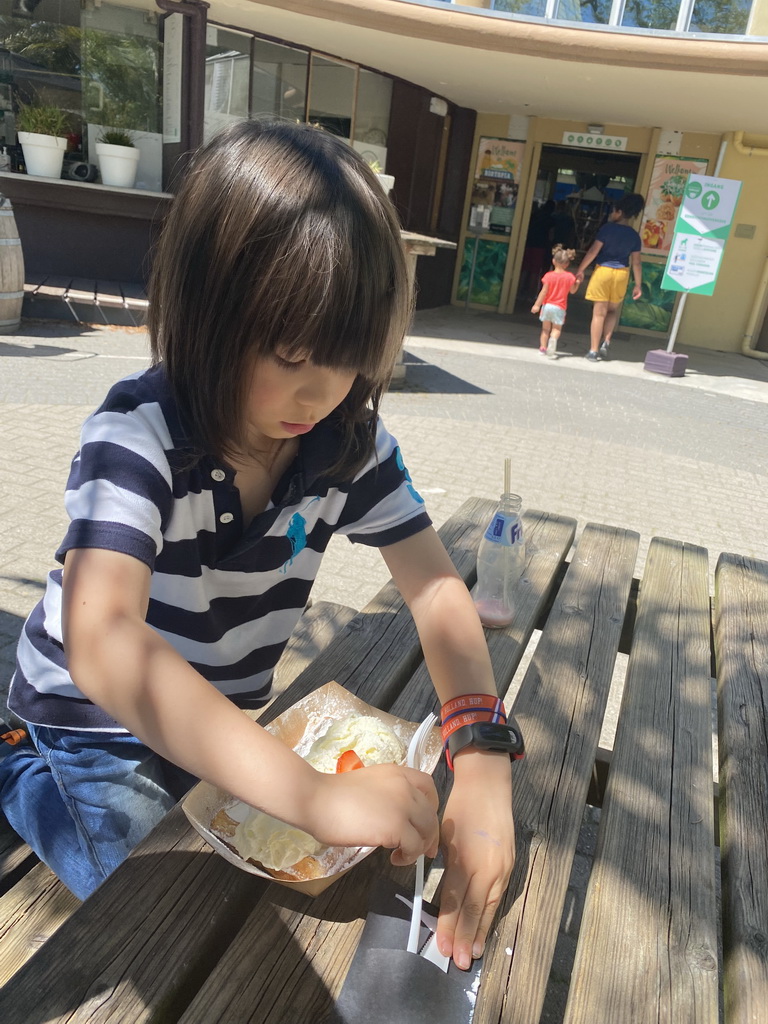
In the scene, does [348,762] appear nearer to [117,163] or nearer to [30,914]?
[30,914]

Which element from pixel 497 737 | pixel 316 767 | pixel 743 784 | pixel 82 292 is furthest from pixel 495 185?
pixel 316 767

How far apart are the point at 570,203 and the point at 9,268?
11.5m

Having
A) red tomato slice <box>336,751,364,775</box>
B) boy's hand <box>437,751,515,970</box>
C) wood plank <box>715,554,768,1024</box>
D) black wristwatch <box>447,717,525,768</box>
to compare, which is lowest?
wood plank <box>715,554,768,1024</box>

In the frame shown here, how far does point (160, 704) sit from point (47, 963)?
29 cm

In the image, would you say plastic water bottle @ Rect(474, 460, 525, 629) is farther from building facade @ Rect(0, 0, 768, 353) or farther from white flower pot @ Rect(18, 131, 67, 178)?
white flower pot @ Rect(18, 131, 67, 178)

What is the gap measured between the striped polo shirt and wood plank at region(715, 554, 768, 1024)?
2.34 ft

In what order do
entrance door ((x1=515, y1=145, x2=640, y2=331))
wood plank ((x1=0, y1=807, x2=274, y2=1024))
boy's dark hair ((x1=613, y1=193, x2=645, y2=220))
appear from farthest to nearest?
1. entrance door ((x1=515, y1=145, x2=640, y2=331))
2. boy's dark hair ((x1=613, y1=193, x2=645, y2=220))
3. wood plank ((x1=0, y1=807, x2=274, y2=1024))

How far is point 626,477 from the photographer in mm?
5637

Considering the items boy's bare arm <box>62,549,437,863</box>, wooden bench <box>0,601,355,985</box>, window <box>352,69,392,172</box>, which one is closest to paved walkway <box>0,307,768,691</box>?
wooden bench <box>0,601,355,985</box>

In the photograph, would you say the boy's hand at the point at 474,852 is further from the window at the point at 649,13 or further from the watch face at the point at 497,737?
the window at the point at 649,13

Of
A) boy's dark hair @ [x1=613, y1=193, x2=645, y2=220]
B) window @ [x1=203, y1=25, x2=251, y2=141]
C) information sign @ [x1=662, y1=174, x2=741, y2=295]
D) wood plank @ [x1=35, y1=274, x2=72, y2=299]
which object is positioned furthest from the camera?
boy's dark hair @ [x1=613, y1=193, x2=645, y2=220]

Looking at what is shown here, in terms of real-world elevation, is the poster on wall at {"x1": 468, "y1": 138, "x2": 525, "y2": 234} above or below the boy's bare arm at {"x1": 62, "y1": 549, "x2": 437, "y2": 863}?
above

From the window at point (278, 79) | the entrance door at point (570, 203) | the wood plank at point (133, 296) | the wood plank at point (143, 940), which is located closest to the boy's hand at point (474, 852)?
the wood plank at point (143, 940)

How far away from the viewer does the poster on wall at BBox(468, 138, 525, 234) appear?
12.6 metres
